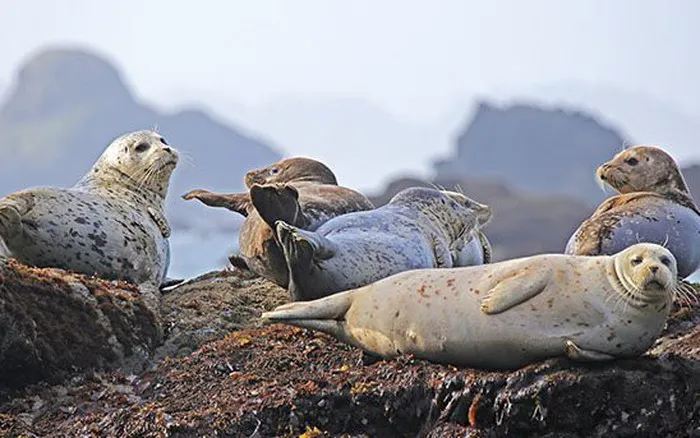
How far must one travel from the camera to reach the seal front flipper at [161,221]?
42.4ft

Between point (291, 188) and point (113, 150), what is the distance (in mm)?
3218

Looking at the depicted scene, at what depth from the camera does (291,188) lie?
35.6 ft

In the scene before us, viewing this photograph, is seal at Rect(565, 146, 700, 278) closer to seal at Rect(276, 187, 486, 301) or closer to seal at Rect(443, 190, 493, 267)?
seal at Rect(443, 190, 493, 267)

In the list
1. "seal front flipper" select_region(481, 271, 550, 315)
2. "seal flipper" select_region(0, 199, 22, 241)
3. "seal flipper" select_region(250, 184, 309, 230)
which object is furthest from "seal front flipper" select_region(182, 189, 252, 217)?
"seal front flipper" select_region(481, 271, 550, 315)

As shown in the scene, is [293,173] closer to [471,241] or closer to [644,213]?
[471,241]

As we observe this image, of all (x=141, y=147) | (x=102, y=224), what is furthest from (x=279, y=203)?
(x=141, y=147)

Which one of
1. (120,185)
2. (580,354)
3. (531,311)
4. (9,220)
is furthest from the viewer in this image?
(120,185)

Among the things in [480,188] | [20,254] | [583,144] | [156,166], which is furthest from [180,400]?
[583,144]

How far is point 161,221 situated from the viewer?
12992mm

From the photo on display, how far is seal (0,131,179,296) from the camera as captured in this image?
11.6 meters

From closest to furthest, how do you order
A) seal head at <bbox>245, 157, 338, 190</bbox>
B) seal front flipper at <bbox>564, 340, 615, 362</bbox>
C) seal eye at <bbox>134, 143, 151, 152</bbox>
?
seal front flipper at <bbox>564, 340, 615, 362</bbox>
seal eye at <bbox>134, 143, 151, 152</bbox>
seal head at <bbox>245, 157, 338, 190</bbox>

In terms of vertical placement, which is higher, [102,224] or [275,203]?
[275,203]

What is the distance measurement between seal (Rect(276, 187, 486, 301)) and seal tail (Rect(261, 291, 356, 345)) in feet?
2.40

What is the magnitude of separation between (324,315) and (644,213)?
3.54 meters
